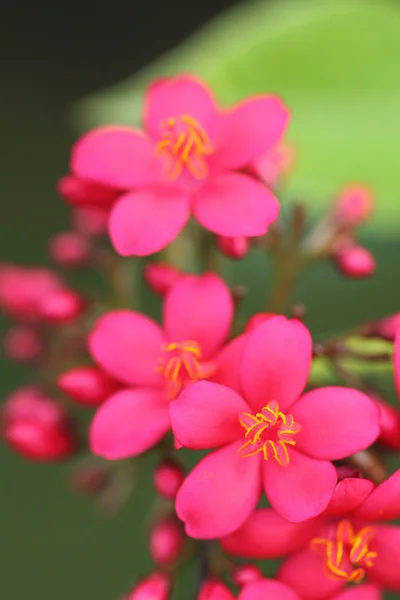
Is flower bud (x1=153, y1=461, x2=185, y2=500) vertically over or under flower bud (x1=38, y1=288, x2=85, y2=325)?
under

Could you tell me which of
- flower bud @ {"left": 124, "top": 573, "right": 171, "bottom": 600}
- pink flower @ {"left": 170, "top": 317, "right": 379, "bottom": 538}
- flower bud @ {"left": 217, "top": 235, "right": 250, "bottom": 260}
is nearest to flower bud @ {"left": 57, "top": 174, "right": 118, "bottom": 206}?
flower bud @ {"left": 217, "top": 235, "right": 250, "bottom": 260}

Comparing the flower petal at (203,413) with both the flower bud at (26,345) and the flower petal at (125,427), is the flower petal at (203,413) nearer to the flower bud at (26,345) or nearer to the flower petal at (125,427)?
the flower petal at (125,427)

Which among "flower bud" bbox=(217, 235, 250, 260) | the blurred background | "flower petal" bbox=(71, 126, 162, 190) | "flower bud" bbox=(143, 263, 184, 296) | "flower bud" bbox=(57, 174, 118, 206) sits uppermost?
"flower petal" bbox=(71, 126, 162, 190)

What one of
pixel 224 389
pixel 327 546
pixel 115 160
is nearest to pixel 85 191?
pixel 115 160

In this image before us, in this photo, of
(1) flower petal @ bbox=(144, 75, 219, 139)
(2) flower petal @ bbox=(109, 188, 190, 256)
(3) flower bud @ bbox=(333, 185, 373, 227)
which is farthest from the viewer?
(3) flower bud @ bbox=(333, 185, 373, 227)

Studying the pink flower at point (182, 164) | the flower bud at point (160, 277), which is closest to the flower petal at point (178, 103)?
the pink flower at point (182, 164)

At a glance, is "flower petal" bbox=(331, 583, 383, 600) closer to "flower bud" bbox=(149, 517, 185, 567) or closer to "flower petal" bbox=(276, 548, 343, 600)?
"flower petal" bbox=(276, 548, 343, 600)

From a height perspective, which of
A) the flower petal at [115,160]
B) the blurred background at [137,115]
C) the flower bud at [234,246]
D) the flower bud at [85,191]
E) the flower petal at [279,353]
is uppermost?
the flower petal at [115,160]

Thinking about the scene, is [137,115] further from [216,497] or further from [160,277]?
[216,497]
